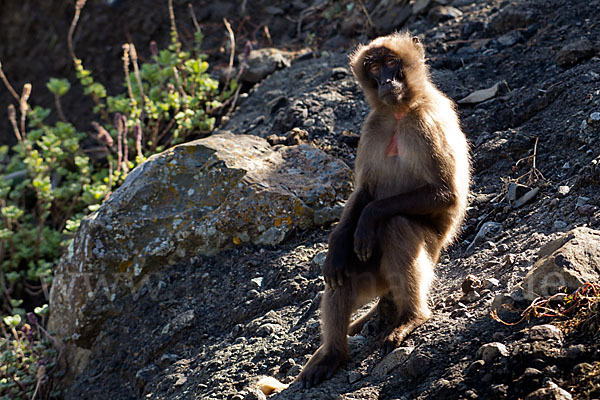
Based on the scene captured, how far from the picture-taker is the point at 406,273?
3893 mm

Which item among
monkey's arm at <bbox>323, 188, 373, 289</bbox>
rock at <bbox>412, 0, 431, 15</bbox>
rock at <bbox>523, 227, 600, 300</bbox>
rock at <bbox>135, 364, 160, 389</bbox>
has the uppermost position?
rock at <bbox>412, 0, 431, 15</bbox>

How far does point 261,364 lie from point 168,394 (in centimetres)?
74

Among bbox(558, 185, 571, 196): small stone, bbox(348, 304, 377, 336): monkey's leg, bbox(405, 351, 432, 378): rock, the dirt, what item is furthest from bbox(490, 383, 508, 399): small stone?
bbox(558, 185, 571, 196): small stone

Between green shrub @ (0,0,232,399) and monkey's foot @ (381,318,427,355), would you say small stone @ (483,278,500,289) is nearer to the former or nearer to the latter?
monkey's foot @ (381,318,427,355)

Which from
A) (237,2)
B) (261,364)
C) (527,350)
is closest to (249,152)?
(261,364)

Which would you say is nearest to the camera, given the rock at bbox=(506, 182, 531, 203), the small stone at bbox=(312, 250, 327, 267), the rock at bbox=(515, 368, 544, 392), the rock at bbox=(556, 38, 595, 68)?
the rock at bbox=(515, 368, 544, 392)

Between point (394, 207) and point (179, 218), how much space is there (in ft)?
7.60

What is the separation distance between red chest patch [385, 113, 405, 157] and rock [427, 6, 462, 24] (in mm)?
3924

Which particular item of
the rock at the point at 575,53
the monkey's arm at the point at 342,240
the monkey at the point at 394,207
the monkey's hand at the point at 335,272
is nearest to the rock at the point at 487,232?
the monkey at the point at 394,207

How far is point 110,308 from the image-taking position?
5.65 m

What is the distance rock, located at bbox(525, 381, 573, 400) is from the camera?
9.15ft

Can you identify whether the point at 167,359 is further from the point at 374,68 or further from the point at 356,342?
the point at 374,68

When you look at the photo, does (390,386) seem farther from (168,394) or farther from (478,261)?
(168,394)

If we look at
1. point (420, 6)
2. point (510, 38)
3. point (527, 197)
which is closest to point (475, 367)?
point (527, 197)
